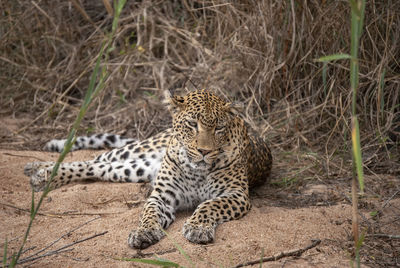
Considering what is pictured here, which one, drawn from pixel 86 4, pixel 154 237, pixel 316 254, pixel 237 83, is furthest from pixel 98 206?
pixel 86 4

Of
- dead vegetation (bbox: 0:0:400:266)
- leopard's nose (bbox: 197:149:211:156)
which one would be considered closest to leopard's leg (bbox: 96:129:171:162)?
dead vegetation (bbox: 0:0:400:266)

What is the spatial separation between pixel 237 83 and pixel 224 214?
351 cm

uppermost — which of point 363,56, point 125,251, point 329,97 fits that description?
point 363,56

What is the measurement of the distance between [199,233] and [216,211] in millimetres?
471

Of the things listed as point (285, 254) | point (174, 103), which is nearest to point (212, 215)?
point (285, 254)

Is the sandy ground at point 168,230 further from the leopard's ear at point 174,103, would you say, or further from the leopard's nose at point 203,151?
the leopard's ear at point 174,103

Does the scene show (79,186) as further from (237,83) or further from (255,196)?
(237,83)

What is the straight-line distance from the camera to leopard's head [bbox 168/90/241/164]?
510 centimetres

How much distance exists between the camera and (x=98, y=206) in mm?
5656

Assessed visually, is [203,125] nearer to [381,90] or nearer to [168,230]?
[168,230]

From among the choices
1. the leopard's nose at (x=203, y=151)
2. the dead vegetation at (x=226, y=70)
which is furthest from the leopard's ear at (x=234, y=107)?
the dead vegetation at (x=226, y=70)

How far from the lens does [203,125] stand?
508 centimetres

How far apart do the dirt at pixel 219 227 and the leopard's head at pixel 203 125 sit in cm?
74

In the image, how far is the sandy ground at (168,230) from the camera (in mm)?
4172
